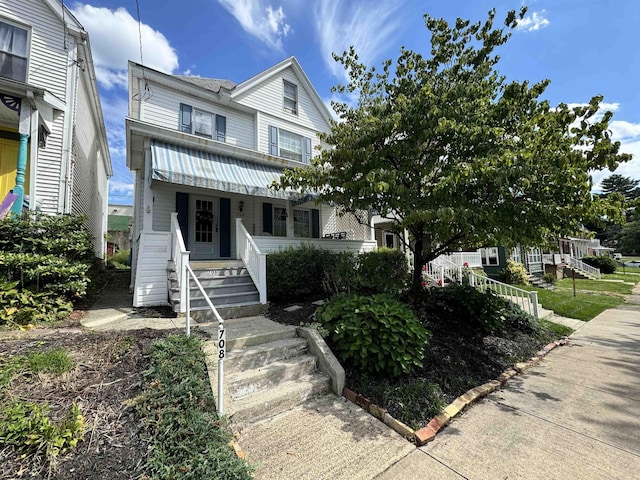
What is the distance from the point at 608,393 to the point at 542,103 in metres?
4.77

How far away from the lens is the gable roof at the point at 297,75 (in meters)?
11.6

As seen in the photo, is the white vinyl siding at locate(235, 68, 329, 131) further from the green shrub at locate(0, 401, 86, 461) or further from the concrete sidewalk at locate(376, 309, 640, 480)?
the concrete sidewalk at locate(376, 309, 640, 480)

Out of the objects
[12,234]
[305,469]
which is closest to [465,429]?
[305,469]

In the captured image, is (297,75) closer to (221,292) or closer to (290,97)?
(290,97)

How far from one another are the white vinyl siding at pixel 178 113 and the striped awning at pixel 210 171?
2.20 meters

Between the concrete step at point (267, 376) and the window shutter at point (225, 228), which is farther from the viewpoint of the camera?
the window shutter at point (225, 228)

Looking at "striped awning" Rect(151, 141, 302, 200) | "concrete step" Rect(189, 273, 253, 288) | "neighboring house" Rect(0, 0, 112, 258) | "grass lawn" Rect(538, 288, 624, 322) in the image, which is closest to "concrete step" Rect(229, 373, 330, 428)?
"concrete step" Rect(189, 273, 253, 288)

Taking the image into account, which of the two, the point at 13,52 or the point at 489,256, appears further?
the point at 489,256

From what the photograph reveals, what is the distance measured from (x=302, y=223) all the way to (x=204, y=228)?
405 centimetres

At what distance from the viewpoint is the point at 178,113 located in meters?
10.5

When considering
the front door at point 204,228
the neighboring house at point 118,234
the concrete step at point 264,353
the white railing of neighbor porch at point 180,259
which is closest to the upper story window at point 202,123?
the front door at point 204,228

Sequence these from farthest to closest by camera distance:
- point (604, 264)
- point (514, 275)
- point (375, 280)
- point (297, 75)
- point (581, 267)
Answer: point (604, 264) → point (581, 267) → point (514, 275) → point (297, 75) → point (375, 280)

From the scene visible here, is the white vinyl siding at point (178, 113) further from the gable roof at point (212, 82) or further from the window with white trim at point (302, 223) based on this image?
the window with white trim at point (302, 223)

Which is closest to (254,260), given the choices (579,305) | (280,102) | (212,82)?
(280,102)
